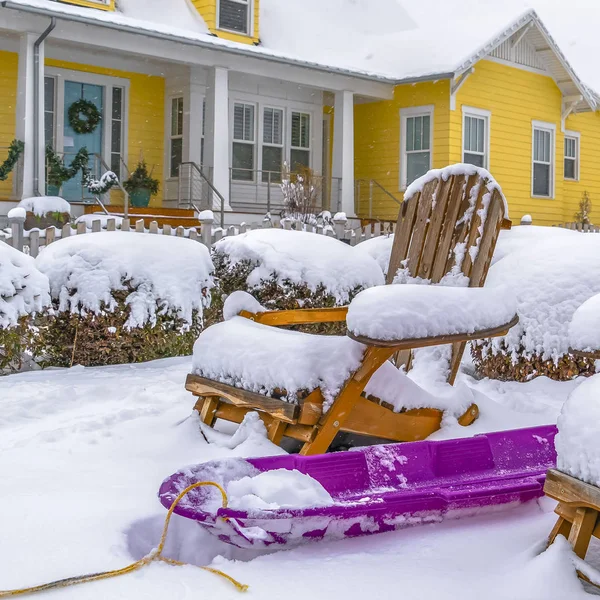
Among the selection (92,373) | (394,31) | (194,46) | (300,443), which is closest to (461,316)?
(300,443)

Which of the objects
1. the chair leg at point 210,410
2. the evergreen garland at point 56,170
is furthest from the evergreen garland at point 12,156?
the chair leg at point 210,410

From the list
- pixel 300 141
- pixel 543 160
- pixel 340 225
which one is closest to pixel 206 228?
pixel 340 225

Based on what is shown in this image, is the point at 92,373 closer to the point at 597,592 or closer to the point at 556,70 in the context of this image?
the point at 597,592

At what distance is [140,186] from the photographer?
50.6 feet

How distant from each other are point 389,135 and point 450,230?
1416 cm

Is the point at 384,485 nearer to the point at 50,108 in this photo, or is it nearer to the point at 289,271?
the point at 289,271

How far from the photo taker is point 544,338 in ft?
16.9

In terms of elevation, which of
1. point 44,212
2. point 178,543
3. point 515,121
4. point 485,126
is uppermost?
point 515,121

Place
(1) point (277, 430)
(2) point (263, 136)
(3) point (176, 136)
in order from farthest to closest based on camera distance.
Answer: (2) point (263, 136), (3) point (176, 136), (1) point (277, 430)

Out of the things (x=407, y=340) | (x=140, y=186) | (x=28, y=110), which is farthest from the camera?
(x=140, y=186)

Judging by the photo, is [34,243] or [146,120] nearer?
[34,243]

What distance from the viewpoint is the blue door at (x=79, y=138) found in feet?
50.1

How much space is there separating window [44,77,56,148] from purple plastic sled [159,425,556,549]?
1314cm

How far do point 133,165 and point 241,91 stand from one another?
283 centimetres
